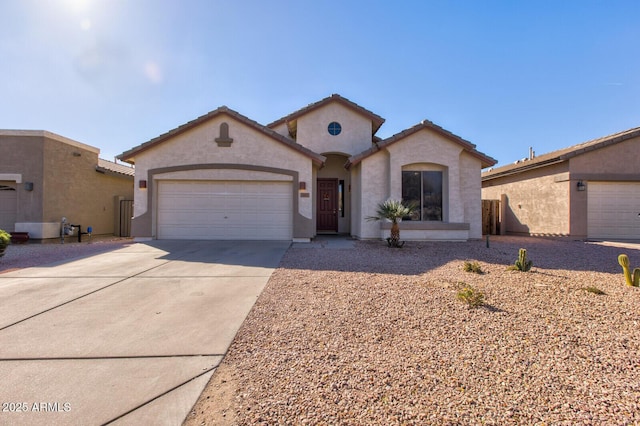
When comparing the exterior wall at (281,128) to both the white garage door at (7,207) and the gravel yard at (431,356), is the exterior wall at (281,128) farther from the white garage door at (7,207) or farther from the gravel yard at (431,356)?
the gravel yard at (431,356)

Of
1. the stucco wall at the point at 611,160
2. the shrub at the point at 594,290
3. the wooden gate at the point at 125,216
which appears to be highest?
the stucco wall at the point at 611,160

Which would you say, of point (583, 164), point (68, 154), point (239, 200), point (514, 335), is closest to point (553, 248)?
point (583, 164)

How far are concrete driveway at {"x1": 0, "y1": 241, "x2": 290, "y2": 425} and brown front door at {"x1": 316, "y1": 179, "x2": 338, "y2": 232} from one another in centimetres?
858

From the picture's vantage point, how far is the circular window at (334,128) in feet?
48.2

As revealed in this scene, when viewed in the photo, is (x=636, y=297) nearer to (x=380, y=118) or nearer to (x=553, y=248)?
(x=553, y=248)

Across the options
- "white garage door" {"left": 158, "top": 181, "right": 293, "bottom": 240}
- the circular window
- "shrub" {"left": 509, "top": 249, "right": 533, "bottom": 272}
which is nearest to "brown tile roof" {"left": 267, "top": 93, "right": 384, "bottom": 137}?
the circular window

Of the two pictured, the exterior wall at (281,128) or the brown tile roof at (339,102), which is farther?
the exterior wall at (281,128)

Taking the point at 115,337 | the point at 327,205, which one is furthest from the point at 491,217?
the point at 115,337

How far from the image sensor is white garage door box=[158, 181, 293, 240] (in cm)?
1207

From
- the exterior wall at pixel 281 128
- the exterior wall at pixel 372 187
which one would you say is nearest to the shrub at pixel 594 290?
the exterior wall at pixel 372 187

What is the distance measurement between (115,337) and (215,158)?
30.4ft

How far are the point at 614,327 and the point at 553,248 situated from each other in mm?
8166

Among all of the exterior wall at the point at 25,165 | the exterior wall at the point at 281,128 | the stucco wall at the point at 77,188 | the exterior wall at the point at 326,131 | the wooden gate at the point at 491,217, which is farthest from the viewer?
the wooden gate at the point at 491,217

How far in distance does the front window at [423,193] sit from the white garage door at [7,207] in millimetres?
16306
